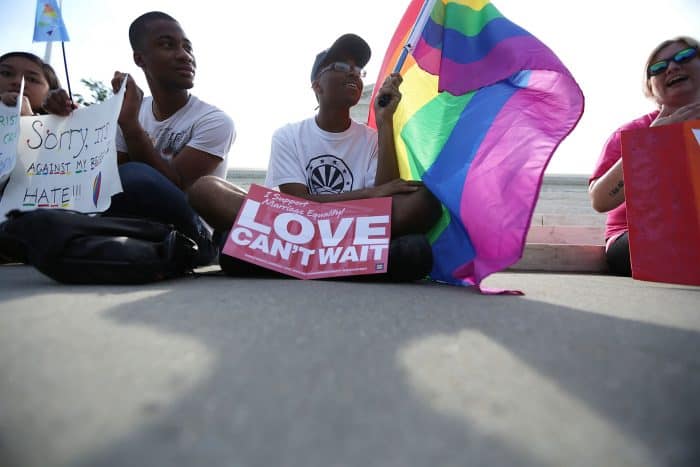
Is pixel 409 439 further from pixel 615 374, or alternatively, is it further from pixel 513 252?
pixel 513 252

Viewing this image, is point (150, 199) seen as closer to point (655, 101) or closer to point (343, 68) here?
point (343, 68)

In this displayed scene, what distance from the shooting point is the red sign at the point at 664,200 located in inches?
52.4

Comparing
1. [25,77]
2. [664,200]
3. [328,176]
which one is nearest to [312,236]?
[328,176]

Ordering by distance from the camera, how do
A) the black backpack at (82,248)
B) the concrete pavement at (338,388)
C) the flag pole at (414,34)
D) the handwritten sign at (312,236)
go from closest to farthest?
the concrete pavement at (338,388) < the black backpack at (82,248) < the handwritten sign at (312,236) < the flag pole at (414,34)

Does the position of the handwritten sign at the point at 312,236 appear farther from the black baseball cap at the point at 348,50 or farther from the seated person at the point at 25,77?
the seated person at the point at 25,77

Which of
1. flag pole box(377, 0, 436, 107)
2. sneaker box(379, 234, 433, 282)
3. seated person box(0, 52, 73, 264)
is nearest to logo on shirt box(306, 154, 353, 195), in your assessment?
flag pole box(377, 0, 436, 107)

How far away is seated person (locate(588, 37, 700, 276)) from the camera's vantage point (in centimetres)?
180

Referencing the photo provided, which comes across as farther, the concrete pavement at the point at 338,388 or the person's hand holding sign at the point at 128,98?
the person's hand holding sign at the point at 128,98

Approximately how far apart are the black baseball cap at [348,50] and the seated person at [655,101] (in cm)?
129

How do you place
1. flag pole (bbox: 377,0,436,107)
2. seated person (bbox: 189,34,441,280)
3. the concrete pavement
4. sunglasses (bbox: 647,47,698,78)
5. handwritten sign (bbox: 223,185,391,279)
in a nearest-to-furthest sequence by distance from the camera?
the concrete pavement
handwritten sign (bbox: 223,185,391,279)
seated person (bbox: 189,34,441,280)
flag pole (bbox: 377,0,436,107)
sunglasses (bbox: 647,47,698,78)

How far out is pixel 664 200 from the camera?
138 centimetres

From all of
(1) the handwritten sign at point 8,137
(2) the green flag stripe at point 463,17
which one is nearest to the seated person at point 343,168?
(2) the green flag stripe at point 463,17

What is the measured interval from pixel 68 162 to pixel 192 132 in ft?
1.57

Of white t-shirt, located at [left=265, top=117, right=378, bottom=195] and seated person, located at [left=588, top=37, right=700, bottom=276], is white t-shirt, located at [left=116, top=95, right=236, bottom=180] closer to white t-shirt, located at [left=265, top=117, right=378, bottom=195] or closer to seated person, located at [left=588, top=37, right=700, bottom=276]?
white t-shirt, located at [left=265, top=117, right=378, bottom=195]
